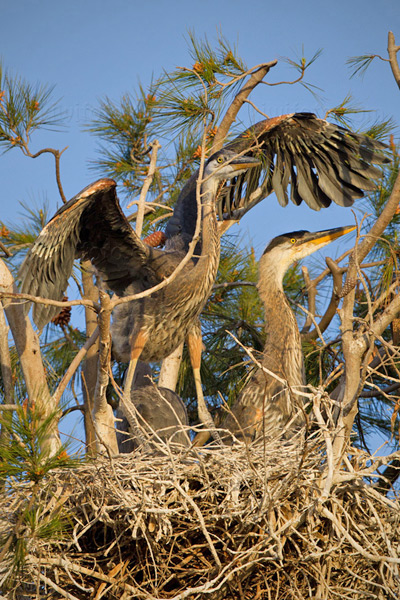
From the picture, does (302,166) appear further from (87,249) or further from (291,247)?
(87,249)

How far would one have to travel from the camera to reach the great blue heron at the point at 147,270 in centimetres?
407

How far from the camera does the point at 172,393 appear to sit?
4.15 m

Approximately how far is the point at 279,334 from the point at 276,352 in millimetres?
125

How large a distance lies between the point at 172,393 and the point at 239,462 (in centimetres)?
134

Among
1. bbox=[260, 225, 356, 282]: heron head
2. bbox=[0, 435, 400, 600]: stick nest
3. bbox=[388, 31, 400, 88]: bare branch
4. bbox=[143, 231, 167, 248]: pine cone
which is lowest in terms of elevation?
bbox=[0, 435, 400, 600]: stick nest

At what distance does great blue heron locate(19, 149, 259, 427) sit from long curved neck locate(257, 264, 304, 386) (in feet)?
1.09

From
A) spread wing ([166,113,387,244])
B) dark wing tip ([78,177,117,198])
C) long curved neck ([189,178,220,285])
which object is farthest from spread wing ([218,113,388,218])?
dark wing tip ([78,177,117,198])

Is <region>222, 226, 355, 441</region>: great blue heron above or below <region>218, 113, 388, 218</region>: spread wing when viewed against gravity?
below

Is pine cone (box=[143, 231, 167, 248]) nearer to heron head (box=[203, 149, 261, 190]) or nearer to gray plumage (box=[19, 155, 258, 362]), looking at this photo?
gray plumage (box=[19, 155, 258, 362])

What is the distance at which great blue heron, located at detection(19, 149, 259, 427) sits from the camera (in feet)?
13.4

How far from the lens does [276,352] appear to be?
418cm

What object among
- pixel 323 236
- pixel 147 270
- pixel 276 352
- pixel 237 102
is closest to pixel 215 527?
pixel 276 352

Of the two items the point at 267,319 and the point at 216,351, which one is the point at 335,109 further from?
the point at 216,351

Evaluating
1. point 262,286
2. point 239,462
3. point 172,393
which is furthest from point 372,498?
point 262,286
